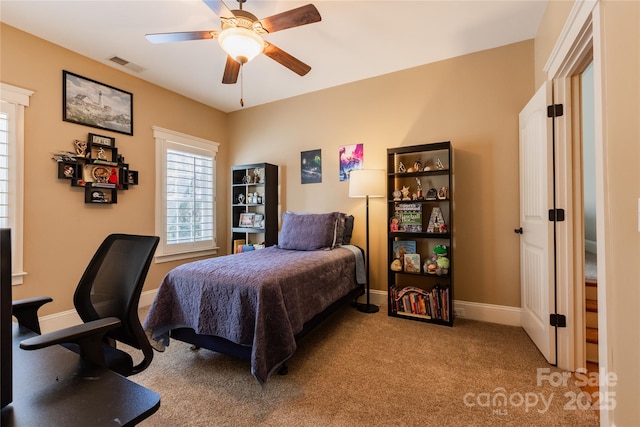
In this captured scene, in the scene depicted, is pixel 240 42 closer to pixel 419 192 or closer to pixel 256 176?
pixel 419 192

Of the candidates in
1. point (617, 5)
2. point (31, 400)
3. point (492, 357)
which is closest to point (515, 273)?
point (492, 357)

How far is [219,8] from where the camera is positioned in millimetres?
1787

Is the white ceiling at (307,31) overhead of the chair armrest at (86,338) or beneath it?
overhead

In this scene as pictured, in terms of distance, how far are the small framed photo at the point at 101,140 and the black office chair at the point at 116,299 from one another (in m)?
2.04

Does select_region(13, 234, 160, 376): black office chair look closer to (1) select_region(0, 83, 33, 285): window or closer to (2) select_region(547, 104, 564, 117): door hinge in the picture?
(1) select_region(0, 83, 33, 285): window

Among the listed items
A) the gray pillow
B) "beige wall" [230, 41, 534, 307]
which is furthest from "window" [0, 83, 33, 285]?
"beige wall" [230, 41, 534, 307]

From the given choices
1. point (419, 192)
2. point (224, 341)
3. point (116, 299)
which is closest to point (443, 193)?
point (419, 192)

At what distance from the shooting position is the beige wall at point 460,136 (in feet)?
9.02

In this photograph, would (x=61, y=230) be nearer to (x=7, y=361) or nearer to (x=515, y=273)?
(x=7, y=361)

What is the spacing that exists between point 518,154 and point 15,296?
15.7ft

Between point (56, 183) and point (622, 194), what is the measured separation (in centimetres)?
408

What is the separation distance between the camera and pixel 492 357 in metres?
2.13

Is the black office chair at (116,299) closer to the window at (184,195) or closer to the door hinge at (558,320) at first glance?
the window at (184,195)

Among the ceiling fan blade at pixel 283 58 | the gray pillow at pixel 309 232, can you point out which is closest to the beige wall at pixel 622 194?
the ceiling fan blade at pixel 283 58
